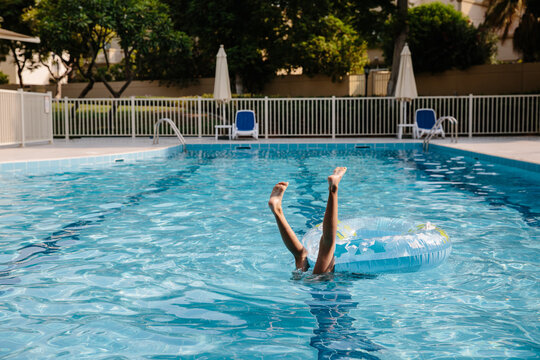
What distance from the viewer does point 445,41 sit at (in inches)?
989

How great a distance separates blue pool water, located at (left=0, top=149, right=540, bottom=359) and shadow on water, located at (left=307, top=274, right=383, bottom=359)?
11 mm

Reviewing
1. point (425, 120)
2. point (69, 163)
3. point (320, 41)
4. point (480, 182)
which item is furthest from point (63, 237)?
point (320, 41)

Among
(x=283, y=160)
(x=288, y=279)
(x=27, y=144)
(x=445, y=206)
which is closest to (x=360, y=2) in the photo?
(x=283, y=160)

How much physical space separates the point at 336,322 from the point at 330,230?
1.86 feet

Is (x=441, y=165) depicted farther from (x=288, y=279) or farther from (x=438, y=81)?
(x=438, y=81)

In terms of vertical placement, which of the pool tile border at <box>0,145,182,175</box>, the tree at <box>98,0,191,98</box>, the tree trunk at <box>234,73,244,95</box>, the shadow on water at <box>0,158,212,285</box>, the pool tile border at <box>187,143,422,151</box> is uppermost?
the tree at <box>98,0,191,98</box>

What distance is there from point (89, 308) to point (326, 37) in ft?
87.6

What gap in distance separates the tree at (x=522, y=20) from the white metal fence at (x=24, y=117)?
17.5 metres

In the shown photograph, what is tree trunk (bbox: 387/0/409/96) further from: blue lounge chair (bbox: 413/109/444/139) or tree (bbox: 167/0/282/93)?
tree (bbox: 167/0/282/93)

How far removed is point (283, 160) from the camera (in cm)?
1245

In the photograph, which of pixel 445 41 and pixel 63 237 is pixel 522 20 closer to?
pixel 445 41

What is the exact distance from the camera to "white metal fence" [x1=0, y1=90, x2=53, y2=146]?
13391 millimetres

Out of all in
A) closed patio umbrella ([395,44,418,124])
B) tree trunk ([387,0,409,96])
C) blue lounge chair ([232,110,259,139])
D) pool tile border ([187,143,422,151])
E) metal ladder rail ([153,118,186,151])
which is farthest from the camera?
tree trunk ([387,0,409,96])

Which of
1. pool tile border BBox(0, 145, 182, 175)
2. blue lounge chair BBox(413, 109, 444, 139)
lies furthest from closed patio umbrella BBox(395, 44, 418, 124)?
pool tile border BBox(0, 145, 182, 175)
